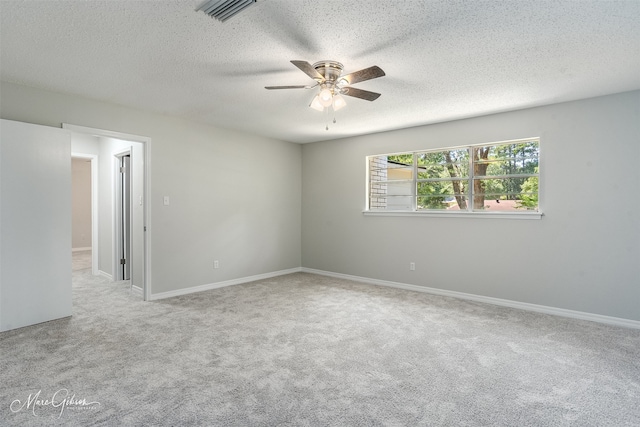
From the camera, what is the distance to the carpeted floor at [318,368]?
6.54 ft

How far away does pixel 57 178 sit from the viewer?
11.7 ft

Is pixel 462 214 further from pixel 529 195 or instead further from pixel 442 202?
pixel 529 195

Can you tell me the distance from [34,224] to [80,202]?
6637 mm

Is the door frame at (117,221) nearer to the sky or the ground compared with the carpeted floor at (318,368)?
nearer to the sky

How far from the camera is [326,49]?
2.57m

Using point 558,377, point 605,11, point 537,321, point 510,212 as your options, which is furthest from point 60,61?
point 537,321

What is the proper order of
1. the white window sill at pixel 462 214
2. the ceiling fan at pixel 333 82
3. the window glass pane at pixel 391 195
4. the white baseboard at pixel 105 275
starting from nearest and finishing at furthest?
the ceiling fan at pixel 333 82 → the white window sill at pixel 462 214 → the window glass pane at pixel 391 195 → the white baseboard at pixel 105 275

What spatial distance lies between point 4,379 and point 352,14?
3.37 m

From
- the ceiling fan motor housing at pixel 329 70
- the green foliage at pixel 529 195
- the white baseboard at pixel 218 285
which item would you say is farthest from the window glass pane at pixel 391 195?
the ceiling fan motor housing at pixel 329 70

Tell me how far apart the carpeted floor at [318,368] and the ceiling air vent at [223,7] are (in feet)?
7.80

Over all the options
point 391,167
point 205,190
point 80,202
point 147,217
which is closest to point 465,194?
point 391,167

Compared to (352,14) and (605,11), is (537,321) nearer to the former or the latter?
(605,11)

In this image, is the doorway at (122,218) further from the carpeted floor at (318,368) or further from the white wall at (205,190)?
the carpeted floor at (318,368)

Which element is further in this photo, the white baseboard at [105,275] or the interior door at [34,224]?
the white baseboard at [105,275]
